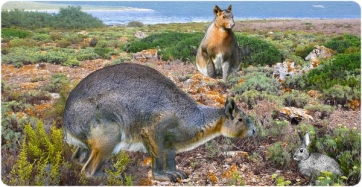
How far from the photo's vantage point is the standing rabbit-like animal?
24.3 feet

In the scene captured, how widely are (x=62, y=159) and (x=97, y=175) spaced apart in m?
0.93

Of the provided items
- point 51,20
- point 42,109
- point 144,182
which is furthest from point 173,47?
point 51,20

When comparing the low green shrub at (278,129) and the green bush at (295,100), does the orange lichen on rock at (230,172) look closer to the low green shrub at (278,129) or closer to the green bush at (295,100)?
the low green shrub at (278,129)

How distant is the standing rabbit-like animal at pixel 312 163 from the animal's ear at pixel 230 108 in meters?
1.40

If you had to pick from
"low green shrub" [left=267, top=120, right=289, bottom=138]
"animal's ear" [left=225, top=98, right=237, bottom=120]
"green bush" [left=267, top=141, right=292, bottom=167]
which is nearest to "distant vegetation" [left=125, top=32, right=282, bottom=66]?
"low green shrub" [left=267, top=120, right=289, bottom=138]

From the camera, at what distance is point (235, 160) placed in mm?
7980

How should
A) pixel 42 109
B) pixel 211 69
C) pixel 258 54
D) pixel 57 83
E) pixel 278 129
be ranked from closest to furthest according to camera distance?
1. pixel 278 129
2. pixel 42 109
3. pixel 57 83
4. pixel 211 69
5. pixel 258 54

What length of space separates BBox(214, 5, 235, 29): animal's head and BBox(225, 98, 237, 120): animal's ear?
5.41 metres

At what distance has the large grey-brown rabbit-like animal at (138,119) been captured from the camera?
21.8 feet

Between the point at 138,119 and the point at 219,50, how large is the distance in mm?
6759

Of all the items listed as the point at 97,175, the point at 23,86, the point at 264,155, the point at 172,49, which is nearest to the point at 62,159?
the point at 97,175

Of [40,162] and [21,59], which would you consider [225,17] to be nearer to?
[40,162]

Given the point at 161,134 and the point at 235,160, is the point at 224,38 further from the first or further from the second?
the point at 161,134

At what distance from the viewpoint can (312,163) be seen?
7.50 metres
